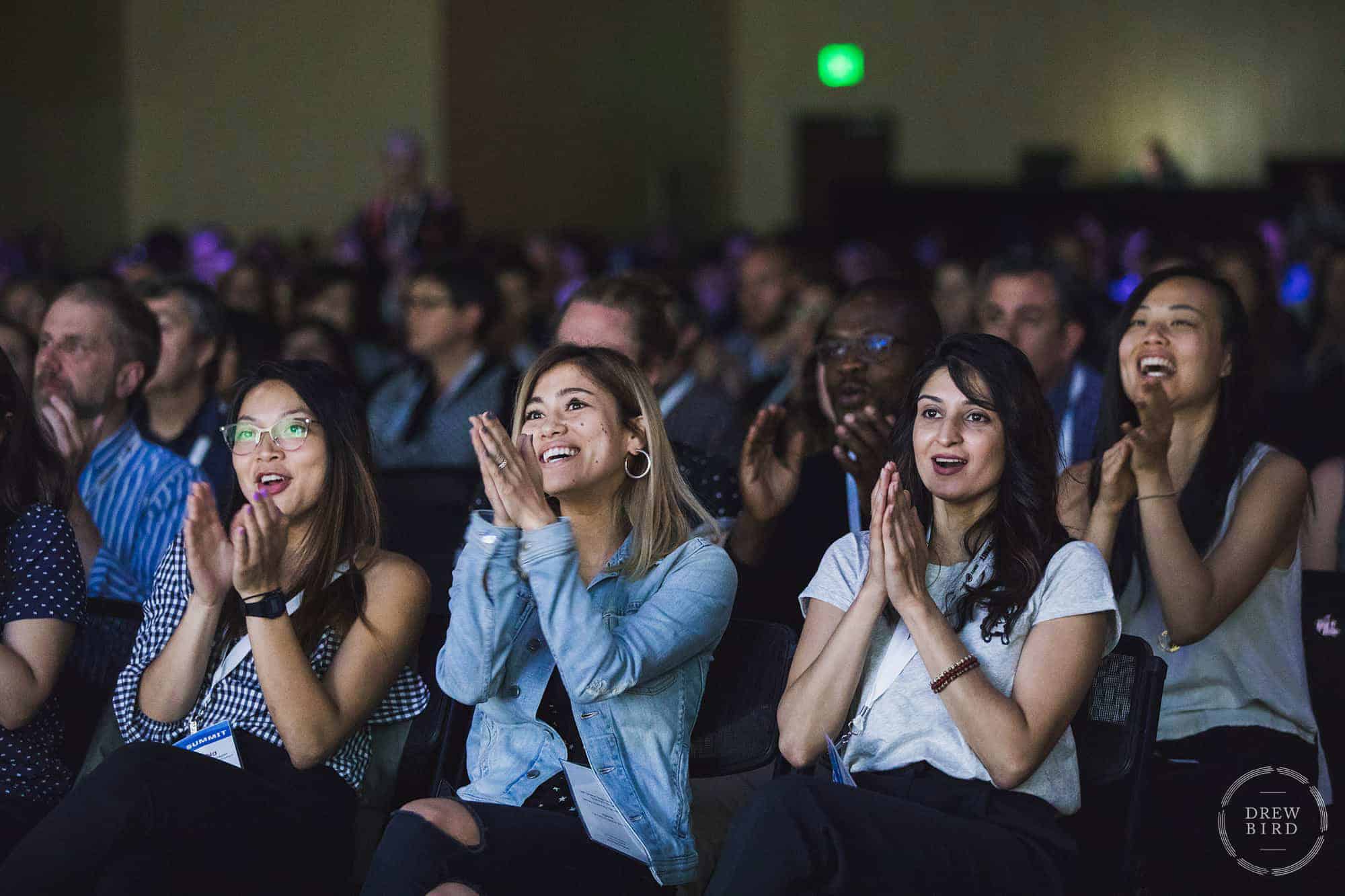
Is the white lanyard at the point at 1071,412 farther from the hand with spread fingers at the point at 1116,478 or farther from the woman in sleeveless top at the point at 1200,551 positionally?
the hand with spread fingers at the point at 1116,478

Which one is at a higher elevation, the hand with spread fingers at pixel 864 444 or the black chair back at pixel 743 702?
the hand with spread fingers at pixel 864 444

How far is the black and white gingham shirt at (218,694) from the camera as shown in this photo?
278 centimetres

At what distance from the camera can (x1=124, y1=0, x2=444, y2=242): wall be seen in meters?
13.1

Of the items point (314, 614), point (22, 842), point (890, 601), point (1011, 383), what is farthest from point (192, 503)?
point (1011, 383)

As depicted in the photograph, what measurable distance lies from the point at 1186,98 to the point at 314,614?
716 inches

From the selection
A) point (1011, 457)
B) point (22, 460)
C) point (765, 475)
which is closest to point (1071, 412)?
point (765, 475)

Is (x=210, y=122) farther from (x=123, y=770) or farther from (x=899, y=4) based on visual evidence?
(x=123, y=770)

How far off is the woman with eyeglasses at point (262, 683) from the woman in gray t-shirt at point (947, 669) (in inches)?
29.2

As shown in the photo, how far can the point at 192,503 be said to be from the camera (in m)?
2.64

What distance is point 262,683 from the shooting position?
2.63 m

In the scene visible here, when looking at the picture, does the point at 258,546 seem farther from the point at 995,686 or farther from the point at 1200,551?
the point at 1200,551

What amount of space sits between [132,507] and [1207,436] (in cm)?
241

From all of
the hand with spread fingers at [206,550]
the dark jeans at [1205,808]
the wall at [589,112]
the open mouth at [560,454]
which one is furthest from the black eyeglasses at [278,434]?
the wall at [589,112]

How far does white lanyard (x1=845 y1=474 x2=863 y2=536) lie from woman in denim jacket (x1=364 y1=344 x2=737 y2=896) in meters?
0.80
